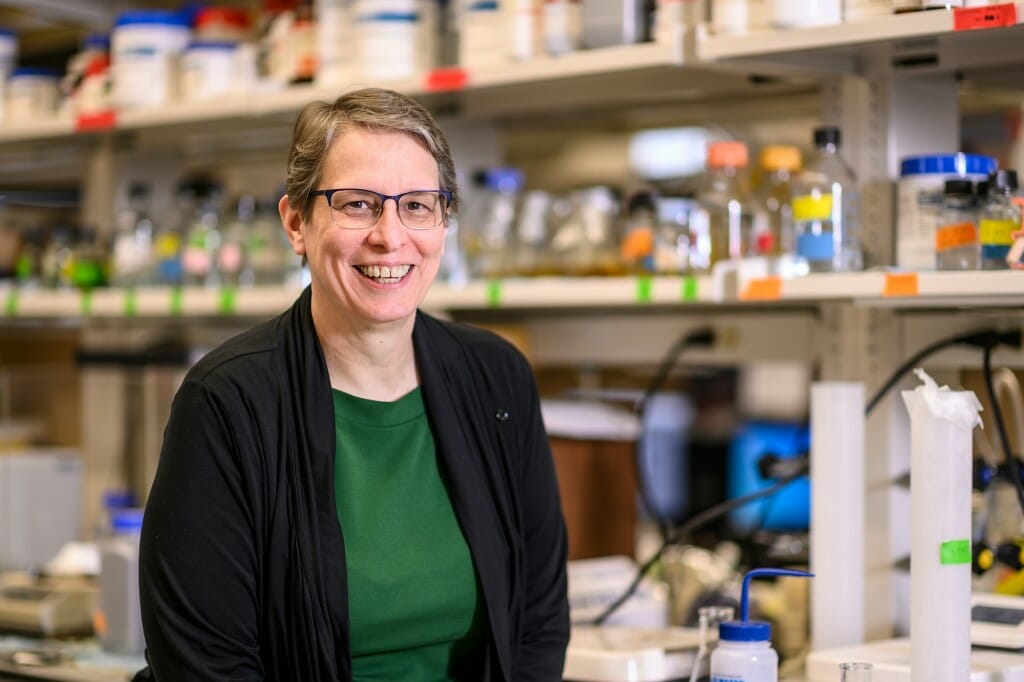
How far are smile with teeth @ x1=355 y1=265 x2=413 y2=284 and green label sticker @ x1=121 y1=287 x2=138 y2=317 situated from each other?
1304 millimetres

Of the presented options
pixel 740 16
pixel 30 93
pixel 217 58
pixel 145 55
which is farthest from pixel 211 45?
pixel 740 16

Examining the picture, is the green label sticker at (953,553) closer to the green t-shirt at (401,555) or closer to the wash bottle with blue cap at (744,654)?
the wash bottle with blue cap at (744,654)

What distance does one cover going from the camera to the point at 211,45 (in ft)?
9.15

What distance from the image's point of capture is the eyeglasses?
1.70m

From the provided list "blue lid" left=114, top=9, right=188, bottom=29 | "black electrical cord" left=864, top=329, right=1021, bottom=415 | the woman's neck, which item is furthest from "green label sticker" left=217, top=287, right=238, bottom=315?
"black electrical cord" left=864, top=329, right=1021, bottom=415

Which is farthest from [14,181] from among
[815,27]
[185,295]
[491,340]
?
[815,27]

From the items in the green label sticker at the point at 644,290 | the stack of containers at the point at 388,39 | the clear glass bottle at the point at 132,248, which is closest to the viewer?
the green label sticker at the point at 644,290

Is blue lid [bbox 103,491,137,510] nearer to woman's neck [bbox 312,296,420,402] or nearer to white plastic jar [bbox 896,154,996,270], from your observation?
woman's neck [bbox 312,296,420,402]

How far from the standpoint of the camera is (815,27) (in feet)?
6.38

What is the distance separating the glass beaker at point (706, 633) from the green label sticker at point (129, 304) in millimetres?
1453

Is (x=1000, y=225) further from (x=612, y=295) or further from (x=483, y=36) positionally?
(x=483, y=36)

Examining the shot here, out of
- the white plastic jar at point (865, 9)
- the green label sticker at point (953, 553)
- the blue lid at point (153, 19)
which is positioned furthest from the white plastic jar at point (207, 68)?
the green label sticker at point (953, 553)

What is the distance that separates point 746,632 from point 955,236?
0.65m

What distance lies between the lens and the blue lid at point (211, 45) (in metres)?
2.79
